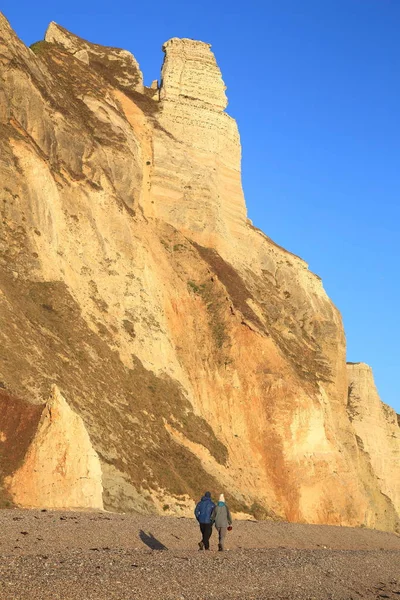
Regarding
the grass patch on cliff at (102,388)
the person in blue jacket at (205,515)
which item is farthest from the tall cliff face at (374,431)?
the person in blue jacket at (205,515)

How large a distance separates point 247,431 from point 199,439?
245 inches

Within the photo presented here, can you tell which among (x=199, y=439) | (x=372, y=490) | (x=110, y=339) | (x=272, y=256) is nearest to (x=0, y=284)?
(x=110, y=339)

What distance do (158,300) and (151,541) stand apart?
25.0 m

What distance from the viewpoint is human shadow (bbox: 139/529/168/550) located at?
2098 centimetres

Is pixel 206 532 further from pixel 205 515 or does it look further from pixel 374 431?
pixel 374 431

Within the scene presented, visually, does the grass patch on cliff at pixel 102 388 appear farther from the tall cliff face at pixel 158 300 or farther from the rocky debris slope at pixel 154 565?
the rocky debris slope at pixel 154 565

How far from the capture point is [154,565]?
16250 millimetres

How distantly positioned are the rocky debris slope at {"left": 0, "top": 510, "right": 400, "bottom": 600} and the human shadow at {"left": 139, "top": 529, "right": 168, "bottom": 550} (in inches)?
1.6

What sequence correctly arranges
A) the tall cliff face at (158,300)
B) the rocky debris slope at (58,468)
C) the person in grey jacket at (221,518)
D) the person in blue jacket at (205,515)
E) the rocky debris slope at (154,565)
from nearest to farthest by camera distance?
the rocky debris slope at (154,565) → the person in blue jacket at (205,515) → the person in grey jacket at (221,518) → the rocky debris slope at (58,468) → the tall cliff face at (158,300)

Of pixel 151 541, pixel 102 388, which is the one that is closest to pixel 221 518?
pixel 151 541

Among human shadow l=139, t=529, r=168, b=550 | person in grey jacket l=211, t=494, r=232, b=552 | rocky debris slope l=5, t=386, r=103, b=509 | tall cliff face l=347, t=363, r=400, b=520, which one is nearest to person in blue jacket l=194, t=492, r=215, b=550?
person in grey jacket l=211, t=494, r=232, b=552

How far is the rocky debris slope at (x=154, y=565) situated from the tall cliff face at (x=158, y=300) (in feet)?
15.0

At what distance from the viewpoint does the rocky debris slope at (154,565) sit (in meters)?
13.6

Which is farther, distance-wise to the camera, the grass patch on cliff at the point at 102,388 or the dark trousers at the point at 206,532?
the grass patch on cliff at the point at 102,388
